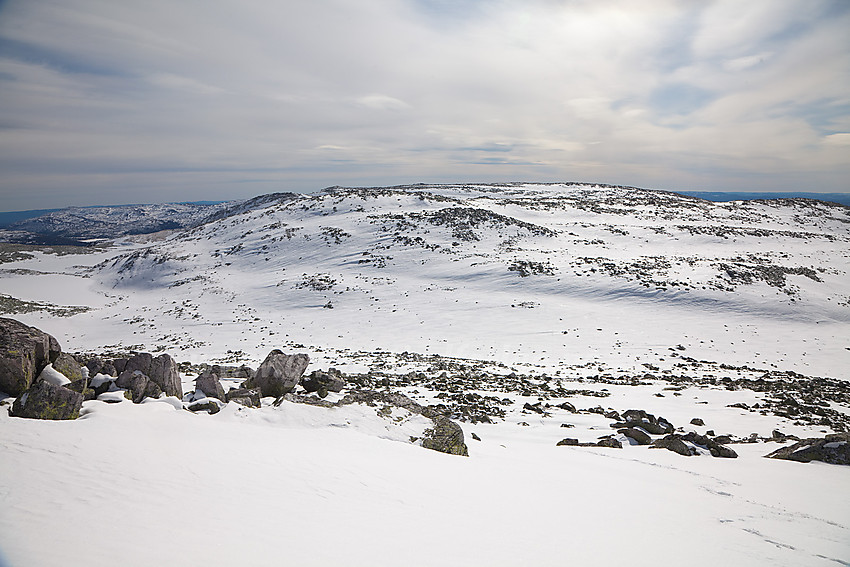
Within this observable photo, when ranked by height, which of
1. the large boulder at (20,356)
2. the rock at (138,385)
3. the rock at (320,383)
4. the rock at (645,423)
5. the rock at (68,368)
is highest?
the large boulder at (20,356)

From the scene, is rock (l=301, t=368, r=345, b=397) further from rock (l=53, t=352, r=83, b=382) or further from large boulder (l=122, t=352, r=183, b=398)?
rock (l=53, t=352, r=83, b=382)

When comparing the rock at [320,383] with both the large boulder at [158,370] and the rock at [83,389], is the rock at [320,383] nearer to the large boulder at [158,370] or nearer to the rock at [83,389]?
the large boulder at [158,370]

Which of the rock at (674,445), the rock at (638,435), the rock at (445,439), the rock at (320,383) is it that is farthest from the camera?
the rock at (320,383)

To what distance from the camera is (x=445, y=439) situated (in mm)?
9812

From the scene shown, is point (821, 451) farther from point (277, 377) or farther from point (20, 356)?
point (20, 356)

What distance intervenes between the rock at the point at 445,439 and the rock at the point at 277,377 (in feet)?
17.2

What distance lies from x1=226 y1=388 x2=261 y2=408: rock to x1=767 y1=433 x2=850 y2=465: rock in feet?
47.9

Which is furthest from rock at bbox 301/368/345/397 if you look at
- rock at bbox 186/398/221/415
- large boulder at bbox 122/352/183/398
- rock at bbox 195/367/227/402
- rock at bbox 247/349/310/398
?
large boulder at bbox 122/352/183/398

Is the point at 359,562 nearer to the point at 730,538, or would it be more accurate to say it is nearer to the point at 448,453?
the point at 448,453

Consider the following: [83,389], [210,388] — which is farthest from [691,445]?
[83,389]

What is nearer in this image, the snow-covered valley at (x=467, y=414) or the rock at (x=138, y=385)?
the snow-covered valley at (x=467, y=414)

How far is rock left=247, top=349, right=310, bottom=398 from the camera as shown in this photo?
1245 centimetres

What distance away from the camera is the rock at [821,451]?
964 cm

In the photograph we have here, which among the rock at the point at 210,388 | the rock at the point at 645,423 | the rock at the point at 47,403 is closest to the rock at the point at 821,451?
the rock at the point at 645,423
